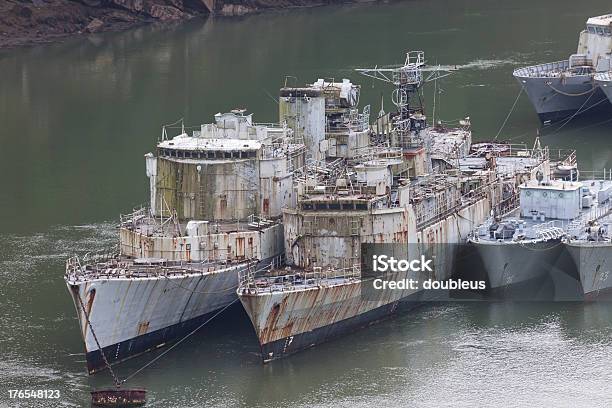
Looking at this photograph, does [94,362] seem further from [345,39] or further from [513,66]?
[345,39]

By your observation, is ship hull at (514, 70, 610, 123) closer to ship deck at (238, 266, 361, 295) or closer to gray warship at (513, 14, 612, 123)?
gray warship at (513, 14, 612, 123)

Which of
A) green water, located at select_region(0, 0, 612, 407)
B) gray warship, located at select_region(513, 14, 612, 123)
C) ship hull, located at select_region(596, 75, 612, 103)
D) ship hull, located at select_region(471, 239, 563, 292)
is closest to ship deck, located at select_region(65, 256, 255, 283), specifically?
green water, located at select_region(0, 0, 612, 407)

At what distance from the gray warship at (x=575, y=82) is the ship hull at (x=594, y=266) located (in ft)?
114

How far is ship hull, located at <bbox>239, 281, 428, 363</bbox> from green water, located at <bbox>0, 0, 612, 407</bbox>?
20.5 inches

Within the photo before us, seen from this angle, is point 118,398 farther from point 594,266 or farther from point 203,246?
point 594,266

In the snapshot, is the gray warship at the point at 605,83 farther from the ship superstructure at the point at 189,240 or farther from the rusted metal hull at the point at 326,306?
the ship superstructure at the point at 189,240

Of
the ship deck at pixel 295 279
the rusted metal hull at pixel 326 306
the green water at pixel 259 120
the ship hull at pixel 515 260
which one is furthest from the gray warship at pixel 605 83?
the ship deck at pixel 295 279

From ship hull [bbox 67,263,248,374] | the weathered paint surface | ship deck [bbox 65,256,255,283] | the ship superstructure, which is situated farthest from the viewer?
the weathered paint surface

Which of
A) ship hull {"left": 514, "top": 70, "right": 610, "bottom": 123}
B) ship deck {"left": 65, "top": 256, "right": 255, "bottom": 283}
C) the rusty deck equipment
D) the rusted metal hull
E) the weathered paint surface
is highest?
ship hull {"left": 514, "top": 70, "right": 610, "bottom": 123}

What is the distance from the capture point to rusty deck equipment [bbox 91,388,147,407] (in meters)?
55.1

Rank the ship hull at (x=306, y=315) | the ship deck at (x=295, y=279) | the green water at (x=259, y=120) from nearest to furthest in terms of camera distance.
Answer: the green water at (x=259, y=120) < the ship hull at (x=306, y=315) < the ship deck at (x=295, y=279)

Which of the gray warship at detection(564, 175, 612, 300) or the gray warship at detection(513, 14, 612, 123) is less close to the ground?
the gray warship at detection(513, 14, 612, 123)

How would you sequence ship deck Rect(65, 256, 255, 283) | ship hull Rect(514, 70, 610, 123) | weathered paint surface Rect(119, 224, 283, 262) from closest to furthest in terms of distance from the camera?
ship deck Rect(65, 256, 255, 283) → weathered paint surface Rect(119, 224, 283, 262) → ship hull Rect(514, 70, 610, 123)

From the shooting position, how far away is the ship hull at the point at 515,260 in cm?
6375
